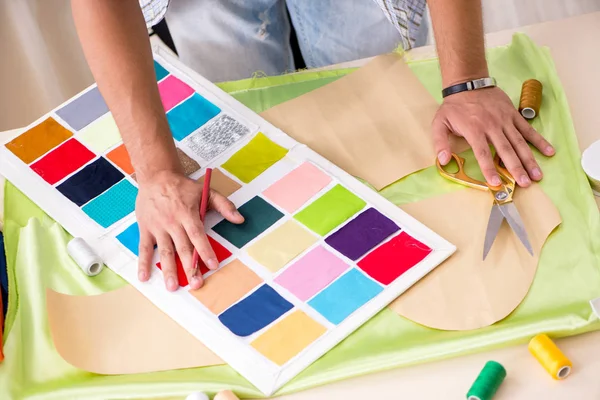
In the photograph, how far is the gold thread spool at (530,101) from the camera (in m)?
1.18

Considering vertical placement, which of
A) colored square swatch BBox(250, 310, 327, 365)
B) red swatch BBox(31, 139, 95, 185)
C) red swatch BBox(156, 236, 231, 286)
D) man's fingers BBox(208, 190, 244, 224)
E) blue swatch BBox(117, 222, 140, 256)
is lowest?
colored square swatch BBox(250, 310, 327, 365)

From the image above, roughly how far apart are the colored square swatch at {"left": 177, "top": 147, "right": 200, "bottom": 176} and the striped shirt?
0.95 feet

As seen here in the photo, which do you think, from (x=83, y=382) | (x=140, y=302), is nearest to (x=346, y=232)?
(x=140, y=302)

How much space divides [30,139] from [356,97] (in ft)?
1.82

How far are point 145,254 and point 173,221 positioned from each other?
6cm

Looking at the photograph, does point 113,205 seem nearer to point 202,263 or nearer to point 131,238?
point 131,238

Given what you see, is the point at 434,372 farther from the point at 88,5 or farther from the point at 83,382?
the point at 88,5

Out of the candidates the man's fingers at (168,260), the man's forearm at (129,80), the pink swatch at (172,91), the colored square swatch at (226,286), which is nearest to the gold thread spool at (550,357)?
the colored square swatch at (226,286)

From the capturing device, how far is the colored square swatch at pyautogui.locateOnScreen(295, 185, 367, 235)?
3.45 ft

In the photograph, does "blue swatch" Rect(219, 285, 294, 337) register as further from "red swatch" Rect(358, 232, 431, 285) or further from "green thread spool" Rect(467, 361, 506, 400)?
"green thread spool" Rect(467, 361, 506, 400)

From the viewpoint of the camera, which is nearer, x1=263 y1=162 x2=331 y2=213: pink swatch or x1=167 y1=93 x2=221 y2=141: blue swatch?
x1=263 y1=162 x2=331 y2=213: pink swatch

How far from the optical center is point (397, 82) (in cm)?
127

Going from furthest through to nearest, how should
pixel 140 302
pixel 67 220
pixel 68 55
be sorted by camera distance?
1. pixel 68 55
2. pixel 67 220
3. pixel 140 302

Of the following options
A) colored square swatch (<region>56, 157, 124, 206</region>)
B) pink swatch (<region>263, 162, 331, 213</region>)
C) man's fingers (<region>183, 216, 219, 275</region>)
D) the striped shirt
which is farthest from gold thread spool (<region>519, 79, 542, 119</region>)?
colored square swatch (<region>56, 157, 124, 206</region>)
